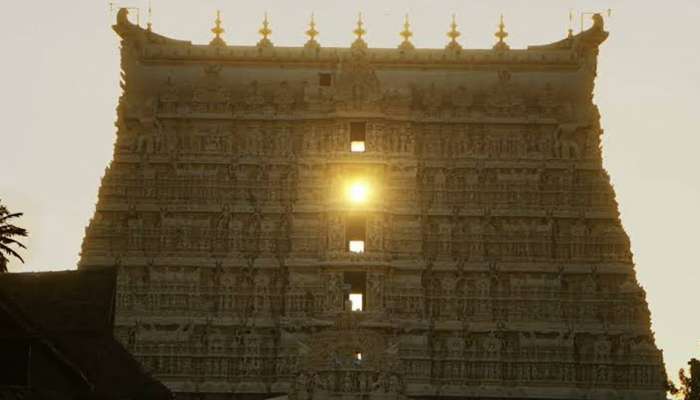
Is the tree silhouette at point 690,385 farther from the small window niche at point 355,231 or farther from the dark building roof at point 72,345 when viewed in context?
the dark building roof at point 72,345

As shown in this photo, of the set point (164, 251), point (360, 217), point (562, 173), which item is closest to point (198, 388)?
point (164, 251)

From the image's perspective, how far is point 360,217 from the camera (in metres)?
73.9

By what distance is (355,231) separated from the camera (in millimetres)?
74938

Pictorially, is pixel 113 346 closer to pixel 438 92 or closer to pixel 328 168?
pixel 328 168

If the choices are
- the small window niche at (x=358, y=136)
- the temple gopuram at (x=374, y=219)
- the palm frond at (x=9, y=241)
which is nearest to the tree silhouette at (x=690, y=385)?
the temple gopuram at (x=374, y=219)

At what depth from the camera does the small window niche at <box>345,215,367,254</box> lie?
2913 inches

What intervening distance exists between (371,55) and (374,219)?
1007 cm

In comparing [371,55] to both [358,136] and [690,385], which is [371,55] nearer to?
[358,136]

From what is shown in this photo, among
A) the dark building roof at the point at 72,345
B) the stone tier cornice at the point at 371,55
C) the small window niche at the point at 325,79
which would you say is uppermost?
the stone tier cornice at the point at 371,55

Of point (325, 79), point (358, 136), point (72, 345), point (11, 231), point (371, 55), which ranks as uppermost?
point (371, 55)

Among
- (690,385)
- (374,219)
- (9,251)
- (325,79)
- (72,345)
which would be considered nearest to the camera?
(72,345)

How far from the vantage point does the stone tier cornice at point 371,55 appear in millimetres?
77688

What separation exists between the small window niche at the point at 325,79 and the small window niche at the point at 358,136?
338 cm

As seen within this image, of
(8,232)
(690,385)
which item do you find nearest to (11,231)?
(8,232)
